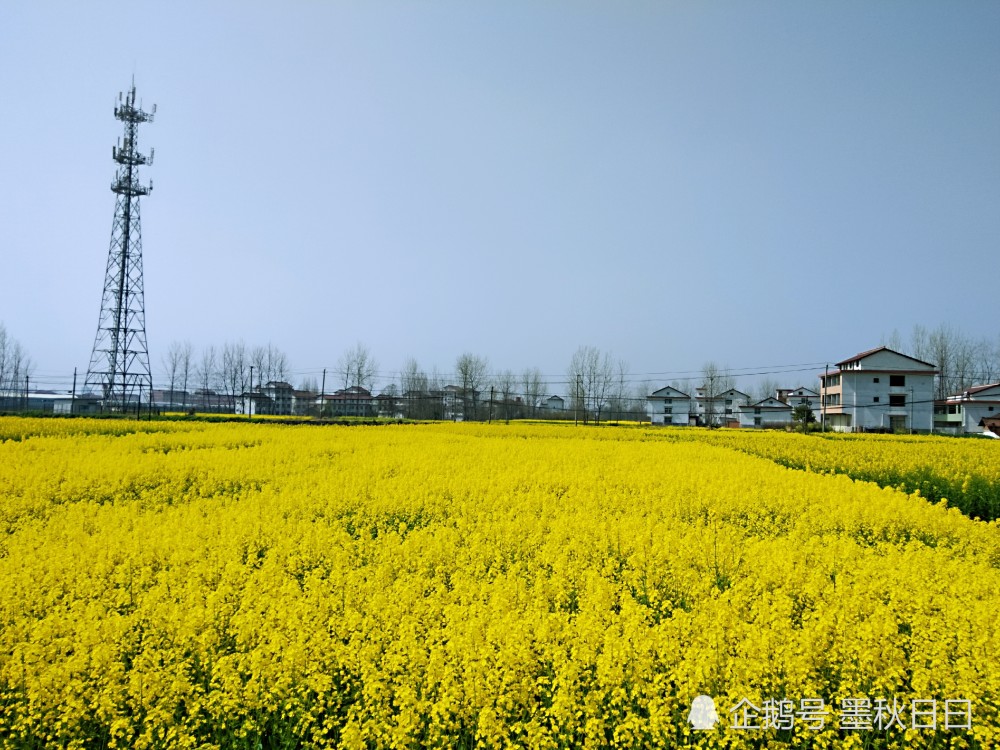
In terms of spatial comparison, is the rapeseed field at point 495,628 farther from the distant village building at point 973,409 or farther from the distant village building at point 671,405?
the distant village building at point 671,405

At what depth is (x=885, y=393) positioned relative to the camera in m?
51.0

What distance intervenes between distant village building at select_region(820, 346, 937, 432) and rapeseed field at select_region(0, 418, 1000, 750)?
50.5 metres

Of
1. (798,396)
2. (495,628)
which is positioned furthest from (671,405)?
(495,628)

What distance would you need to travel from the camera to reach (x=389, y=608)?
4.11 metres

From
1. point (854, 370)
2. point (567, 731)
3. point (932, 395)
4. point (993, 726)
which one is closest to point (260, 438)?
point (567, 731)

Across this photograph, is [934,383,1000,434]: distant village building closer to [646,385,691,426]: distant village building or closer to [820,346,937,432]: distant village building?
[820,346,937,432]: distant village building

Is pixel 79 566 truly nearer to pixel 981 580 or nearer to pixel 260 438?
pixel 981 580

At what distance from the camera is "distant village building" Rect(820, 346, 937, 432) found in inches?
1955

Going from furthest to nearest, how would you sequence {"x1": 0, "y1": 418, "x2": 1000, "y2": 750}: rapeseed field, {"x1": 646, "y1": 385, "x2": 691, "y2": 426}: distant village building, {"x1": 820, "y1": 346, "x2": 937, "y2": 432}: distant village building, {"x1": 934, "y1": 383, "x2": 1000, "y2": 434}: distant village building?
{"x1": 646, "y1": 385, "x2": 691, "y2": 426}: distant village building
{"x1": 934, "y1": 383, "x2": 1000, "y2": 434}: distant village building
{"x1": 820, "y1": 346, "x2": 937, "y2": 432}: distant village building
{"x1": 0, "y1": 418, "x2": 1000, "y2": 750}: rapeseed field

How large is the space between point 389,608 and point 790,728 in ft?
8.58

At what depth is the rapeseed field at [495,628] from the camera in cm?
311

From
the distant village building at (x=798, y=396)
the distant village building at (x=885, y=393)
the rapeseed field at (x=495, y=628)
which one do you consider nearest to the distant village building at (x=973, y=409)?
the distant village building at (x=885, y=393)

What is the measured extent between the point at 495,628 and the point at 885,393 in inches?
2317

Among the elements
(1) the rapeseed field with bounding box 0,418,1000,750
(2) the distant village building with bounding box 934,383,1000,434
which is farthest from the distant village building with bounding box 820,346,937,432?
(1) the rapeseed field with bounding box 0,418,1000,750
